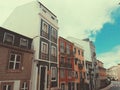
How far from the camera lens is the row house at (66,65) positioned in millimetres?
32312

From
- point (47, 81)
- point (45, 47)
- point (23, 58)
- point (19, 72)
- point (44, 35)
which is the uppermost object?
point (44, 35)

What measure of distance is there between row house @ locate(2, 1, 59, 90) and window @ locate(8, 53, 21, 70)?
3.21m

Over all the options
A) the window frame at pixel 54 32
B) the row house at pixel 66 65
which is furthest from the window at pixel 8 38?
the row house at pixel 66 65

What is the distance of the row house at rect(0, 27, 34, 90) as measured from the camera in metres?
17.8

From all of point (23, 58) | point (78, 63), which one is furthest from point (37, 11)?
point (78, 63)

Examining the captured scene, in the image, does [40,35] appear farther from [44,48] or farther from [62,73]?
[62,73]

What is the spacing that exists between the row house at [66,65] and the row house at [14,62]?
37.9ft

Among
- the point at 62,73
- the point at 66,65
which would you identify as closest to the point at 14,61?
the point at 62,73

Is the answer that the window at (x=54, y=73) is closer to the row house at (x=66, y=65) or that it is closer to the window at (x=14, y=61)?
the row house at (x=66, y=65)

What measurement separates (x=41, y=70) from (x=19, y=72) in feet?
17.1

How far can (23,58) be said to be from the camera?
20641mm

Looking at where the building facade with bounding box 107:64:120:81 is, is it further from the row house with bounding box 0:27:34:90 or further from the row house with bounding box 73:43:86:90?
the row house with bounding box 0:27:34:90

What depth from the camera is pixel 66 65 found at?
115 ft

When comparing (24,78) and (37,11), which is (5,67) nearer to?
(24,78)
